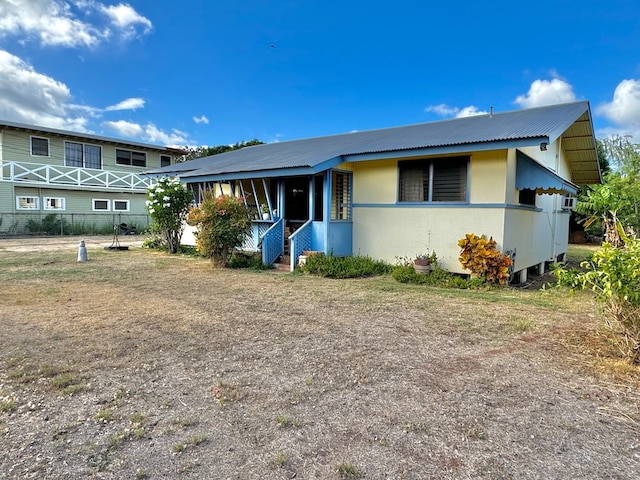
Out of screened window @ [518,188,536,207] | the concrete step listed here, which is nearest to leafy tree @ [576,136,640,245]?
screened window @ [518,188,536,207]

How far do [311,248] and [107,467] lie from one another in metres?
8.73

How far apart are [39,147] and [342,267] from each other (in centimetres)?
2333

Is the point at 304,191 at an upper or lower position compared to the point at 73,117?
lower

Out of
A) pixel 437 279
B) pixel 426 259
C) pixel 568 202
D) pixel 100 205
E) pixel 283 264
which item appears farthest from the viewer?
pixel 100 205

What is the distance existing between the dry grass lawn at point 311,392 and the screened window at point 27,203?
20040 mm

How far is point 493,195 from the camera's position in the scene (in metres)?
8.61

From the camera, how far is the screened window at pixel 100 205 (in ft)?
83.1

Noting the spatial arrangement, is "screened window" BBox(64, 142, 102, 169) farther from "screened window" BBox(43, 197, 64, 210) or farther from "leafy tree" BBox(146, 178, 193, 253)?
"leafy tree" BBox(146, 178, 193, 253)

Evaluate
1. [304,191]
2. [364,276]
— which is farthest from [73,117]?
[364,276]

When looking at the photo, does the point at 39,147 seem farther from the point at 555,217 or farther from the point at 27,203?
the point at 555,217

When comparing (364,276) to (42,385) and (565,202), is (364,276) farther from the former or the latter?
(565,202)

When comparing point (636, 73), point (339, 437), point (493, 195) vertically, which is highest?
point (636, 73)

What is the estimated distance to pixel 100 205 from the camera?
25.7 meters

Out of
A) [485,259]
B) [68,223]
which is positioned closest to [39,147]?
[68,223]
